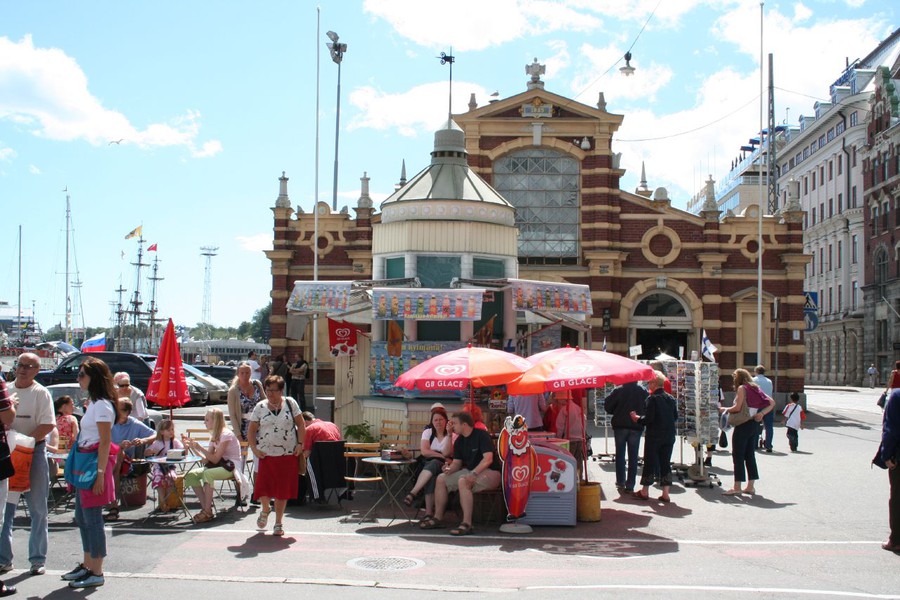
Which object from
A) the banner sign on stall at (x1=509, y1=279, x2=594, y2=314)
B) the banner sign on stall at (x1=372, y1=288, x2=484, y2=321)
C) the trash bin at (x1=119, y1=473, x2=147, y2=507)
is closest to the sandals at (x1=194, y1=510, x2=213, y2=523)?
the trash bin at (x1=119, y1=473, x2=147, y2=507)

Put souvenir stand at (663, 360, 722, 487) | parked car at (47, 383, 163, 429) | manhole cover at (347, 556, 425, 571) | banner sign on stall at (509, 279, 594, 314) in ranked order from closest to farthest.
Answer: manhole cover at (347, 556, 425, 571)
souvenir stand at (663, 360, 722, 487)
banner sign on stall at (509, 279, 594, 314)
parked car at (47, 383, 163, 429)

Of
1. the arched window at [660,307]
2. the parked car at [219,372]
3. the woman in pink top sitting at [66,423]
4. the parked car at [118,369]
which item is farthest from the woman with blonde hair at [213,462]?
the parked car at [219,372]

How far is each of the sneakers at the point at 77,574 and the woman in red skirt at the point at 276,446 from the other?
2.43m

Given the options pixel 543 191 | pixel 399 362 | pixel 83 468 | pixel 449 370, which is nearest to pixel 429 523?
pixel 449 370

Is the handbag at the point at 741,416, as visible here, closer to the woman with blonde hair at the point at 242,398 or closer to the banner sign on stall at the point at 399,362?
the banner sign on stall at the point at 399,362

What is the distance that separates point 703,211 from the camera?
3134 cm

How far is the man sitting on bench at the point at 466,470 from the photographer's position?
1089 centimetres

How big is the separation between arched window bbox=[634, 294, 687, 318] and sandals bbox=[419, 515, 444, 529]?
21.5 meters

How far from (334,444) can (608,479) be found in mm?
5104

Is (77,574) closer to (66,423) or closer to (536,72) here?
(66,423)

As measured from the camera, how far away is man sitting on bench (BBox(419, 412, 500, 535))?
10.9 meters

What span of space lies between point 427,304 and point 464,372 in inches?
105

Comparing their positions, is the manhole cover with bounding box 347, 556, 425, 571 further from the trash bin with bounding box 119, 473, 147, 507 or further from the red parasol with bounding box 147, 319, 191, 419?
the red parasol with bounding box 147, 319, 191, 419

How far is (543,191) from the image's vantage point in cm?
3130
